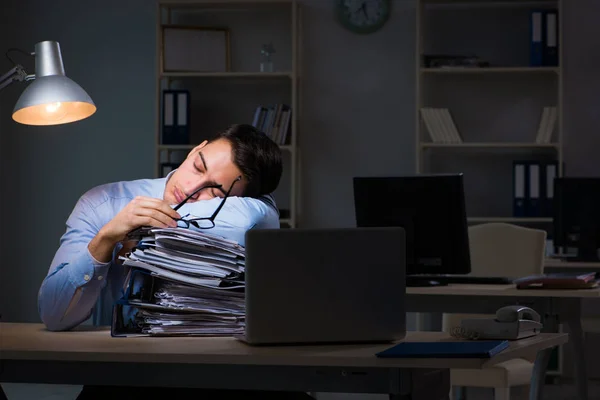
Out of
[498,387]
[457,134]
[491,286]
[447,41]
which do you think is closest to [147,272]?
[498,387]

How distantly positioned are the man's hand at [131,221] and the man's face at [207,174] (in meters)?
0.23

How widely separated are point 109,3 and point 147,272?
14.8ft

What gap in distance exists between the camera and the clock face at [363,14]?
553 cm

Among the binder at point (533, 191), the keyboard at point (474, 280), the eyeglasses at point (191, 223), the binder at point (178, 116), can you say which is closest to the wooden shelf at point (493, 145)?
the binder at point (533, 191)

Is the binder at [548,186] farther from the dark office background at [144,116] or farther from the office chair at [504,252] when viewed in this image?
the office chair at [504,252]

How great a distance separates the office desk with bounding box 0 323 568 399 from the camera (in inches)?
53.0

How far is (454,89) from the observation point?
550 cm

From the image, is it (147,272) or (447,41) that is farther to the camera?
(447,41)

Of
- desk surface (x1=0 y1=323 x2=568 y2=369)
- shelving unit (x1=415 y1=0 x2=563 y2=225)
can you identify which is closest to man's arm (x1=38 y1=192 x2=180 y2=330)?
desk surface (x1=0 y1=323 x2=568 y2=369)

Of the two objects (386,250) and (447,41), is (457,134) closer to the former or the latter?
(447,41)

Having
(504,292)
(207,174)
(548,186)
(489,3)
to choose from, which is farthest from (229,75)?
(207,174)

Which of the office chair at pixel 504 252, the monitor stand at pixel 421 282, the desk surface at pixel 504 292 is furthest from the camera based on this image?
the office chair at pixel 504 252

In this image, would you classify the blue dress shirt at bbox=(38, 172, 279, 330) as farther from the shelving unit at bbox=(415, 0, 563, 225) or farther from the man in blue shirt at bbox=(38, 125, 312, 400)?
the shelving unit at bbox=(415, 0, 563, 225)

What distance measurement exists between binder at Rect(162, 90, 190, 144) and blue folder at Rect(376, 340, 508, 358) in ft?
13.3
